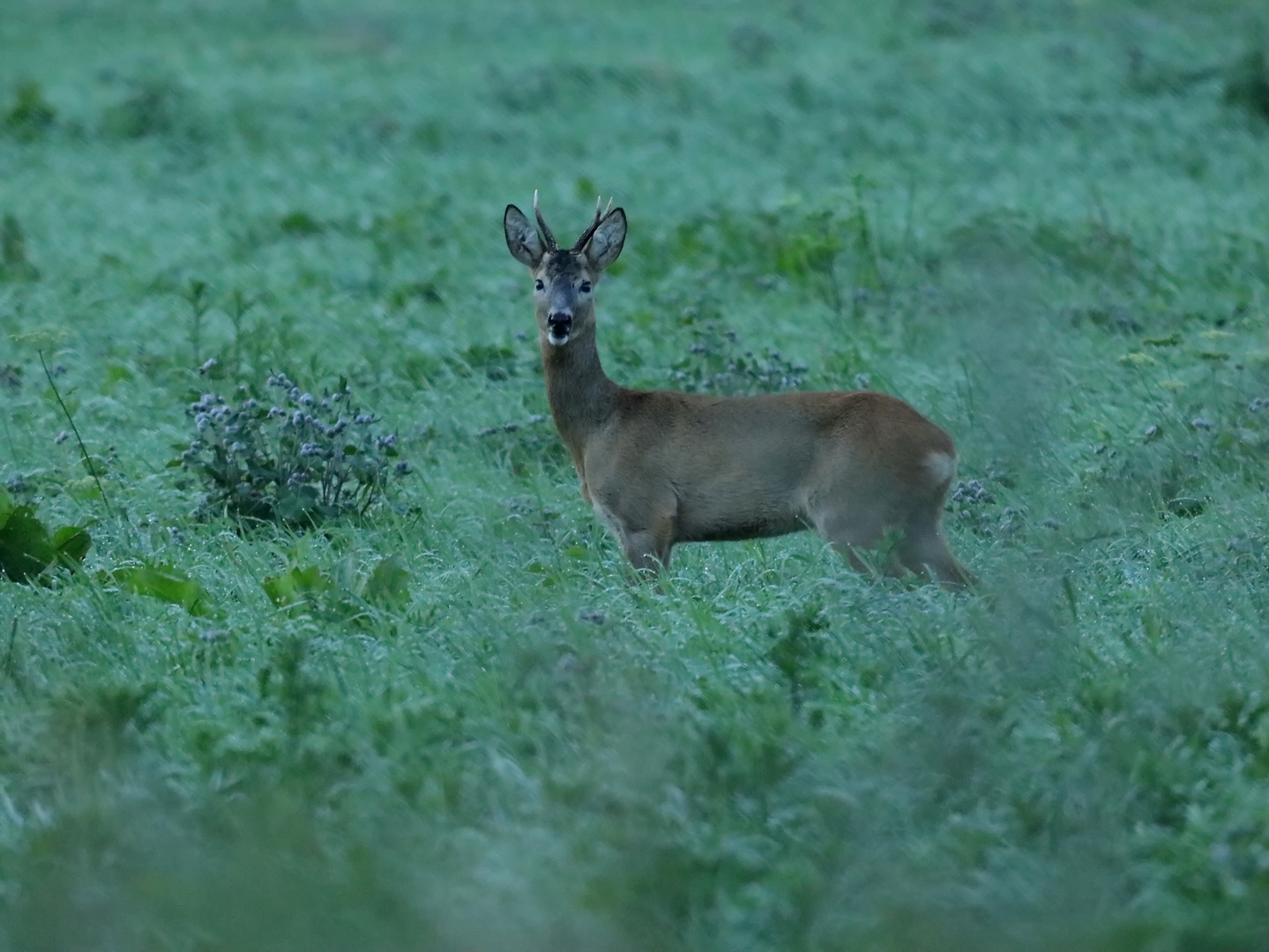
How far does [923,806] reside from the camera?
4047mm

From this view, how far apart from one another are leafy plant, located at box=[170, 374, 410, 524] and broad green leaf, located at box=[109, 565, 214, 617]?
3.57 feet

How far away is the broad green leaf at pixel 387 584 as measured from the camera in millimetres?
5605

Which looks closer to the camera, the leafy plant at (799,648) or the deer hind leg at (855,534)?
the leafy plant at (799,648)

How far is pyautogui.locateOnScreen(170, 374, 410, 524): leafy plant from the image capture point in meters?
6.89

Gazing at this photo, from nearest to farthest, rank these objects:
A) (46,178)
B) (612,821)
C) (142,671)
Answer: (612,821)
(142,671)
(46,178)

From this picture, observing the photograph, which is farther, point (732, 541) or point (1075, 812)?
point (732, 541)

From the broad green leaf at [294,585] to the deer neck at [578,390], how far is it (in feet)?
4.00

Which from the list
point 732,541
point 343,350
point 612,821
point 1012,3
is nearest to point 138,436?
point 343,350

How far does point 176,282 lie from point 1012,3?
14.0 m

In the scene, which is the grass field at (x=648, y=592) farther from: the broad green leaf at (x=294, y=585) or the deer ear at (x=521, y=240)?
the deer ear at (x=521, y=240)

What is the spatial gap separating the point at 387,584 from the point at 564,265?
56.3 inches

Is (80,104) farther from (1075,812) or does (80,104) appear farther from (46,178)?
(1075,812)

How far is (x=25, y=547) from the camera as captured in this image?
6.04 meters

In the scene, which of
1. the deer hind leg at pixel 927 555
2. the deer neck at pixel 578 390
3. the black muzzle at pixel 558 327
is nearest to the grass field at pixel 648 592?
the deer hind leg at pixel 927 555
